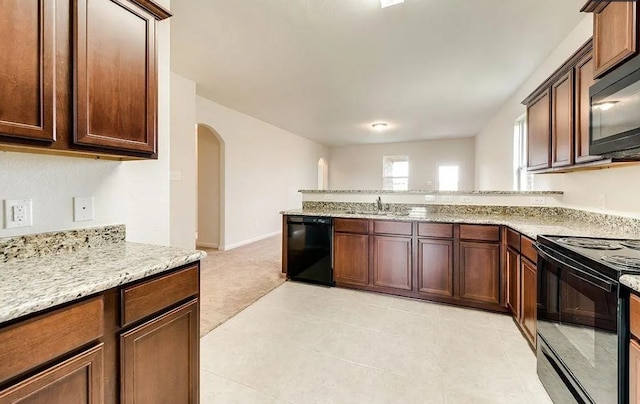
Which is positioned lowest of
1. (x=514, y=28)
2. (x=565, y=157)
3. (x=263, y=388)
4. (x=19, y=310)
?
(x=263, y=388)

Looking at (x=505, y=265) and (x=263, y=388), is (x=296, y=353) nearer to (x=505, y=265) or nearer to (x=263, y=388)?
(x=263, y=388)

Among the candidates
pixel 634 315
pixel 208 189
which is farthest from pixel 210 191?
pixel 634 315

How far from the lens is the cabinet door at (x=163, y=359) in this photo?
105cm

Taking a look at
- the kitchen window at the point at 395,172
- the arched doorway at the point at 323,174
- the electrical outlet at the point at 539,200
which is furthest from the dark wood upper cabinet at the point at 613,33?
the arched doorway at the point at 323,174

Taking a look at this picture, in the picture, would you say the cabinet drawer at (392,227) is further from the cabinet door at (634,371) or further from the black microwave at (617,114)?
the cabinet door at (634,371)

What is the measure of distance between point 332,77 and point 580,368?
367cm

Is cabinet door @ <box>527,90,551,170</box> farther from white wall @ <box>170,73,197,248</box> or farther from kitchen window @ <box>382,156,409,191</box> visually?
kitchen window @ <box>382,156,409,191</box>

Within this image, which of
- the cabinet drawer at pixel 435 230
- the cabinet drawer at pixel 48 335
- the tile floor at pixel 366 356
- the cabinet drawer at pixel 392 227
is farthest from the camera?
the cabinet drawer at pixel 392 227

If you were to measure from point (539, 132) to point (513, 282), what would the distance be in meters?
1.46

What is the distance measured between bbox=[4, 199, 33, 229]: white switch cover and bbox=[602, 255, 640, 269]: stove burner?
2.49 meters

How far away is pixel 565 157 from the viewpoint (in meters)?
2.23

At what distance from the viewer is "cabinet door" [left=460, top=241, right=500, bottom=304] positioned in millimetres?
2691

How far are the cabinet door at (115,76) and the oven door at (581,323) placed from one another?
2182mm

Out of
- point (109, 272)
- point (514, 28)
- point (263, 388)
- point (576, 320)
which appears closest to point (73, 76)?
point (109, 272)
